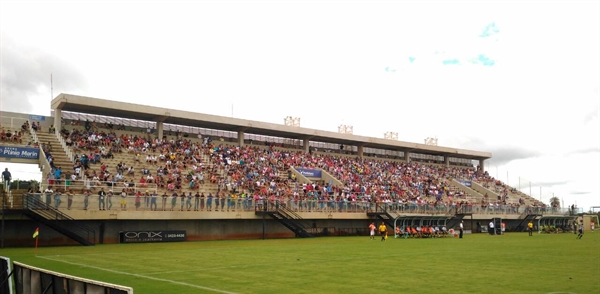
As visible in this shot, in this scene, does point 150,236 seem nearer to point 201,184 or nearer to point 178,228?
point 178,228

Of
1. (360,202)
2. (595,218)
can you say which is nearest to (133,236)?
(360,202)

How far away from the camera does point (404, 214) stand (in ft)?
166

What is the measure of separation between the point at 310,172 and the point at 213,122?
1147 centimetres

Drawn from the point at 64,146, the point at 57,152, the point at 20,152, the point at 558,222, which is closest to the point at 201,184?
the point at 64,146

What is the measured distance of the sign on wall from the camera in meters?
36.7

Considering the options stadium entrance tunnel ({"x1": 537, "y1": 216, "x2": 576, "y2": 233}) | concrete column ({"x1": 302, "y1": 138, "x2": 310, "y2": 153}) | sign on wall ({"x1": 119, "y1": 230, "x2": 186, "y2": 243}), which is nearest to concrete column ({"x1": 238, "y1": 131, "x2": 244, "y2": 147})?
concrete column ({"x1": 302, "y1": 138, "x2": 310, "y2": 153})

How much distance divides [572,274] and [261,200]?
92.0ft

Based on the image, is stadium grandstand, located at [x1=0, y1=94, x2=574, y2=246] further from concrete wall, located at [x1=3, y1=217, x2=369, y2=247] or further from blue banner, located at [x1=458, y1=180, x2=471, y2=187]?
blue banner, located at [x1=458, y1=180, x2=471, y2=187]

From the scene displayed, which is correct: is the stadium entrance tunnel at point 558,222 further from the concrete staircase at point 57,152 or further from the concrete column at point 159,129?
the concrete staircase at point 57,152

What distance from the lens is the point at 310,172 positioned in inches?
2280

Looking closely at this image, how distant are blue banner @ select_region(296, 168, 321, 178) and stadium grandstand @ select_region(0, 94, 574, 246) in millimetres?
216

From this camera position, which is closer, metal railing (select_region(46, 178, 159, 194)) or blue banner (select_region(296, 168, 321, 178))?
metal railing (select_region(46, 178, 159, 194))

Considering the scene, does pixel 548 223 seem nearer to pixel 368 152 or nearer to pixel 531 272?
pixel 368 152

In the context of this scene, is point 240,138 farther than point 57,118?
Yes
